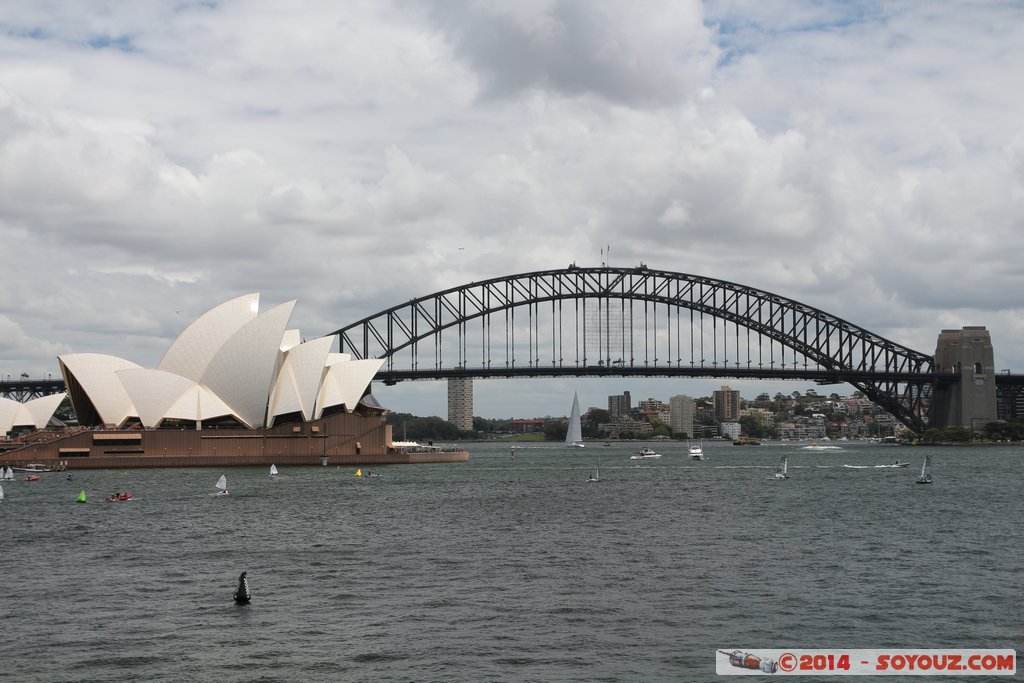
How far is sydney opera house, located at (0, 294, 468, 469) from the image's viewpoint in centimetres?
7525

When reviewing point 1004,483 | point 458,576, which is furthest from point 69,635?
point 1004,483

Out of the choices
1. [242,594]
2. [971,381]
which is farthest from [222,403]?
[971,381]

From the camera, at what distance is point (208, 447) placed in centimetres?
7744

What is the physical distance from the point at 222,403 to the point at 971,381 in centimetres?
8301

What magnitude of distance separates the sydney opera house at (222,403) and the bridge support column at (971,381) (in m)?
72.4

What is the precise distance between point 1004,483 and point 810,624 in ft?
146

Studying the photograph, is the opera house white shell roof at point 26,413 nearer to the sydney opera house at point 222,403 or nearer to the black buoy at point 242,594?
the sydney opera house at point 222,403

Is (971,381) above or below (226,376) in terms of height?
above

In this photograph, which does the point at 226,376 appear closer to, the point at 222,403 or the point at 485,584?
the point at 222,403

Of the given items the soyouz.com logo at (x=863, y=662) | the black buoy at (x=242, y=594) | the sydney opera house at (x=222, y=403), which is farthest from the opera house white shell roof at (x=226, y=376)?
the soyouz.com logo at (x=863, y=662)

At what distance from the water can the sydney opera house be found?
2680 centimetres

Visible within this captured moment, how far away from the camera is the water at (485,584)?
757 inches

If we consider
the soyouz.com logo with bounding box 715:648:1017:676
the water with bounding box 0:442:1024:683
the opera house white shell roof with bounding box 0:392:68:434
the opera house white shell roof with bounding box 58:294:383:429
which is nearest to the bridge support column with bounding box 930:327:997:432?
the opera house white shell roof with bounding box 58:294:383:429

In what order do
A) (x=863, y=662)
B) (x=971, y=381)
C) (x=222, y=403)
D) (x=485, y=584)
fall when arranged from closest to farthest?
(x=863, y=662), (x=485, y=584), (x=222, y=403), (x=971, y=381)
